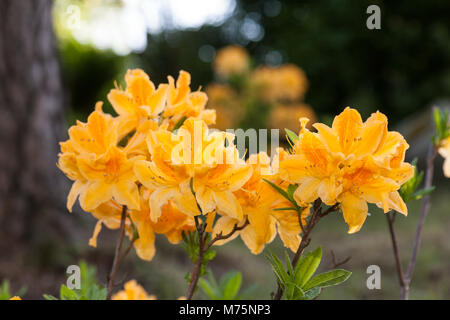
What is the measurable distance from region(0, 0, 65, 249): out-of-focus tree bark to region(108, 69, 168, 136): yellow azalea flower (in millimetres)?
1626

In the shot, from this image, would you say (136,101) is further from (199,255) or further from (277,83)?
(277,83)

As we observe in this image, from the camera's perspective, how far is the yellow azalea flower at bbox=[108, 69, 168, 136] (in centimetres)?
67

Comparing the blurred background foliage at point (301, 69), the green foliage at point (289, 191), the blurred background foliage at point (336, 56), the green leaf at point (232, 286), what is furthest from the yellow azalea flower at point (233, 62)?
the green foliage at point (289, 191)

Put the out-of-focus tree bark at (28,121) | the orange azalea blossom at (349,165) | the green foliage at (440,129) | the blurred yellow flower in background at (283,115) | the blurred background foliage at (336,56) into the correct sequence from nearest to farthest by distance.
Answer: the orange azalea blossom at (349,165) → the green foliage at (440,129) → the out-of-focus tree bark at (28,121) → the blurred yellow flower in background at (283,115) → the blurred background foliage at (336,56)

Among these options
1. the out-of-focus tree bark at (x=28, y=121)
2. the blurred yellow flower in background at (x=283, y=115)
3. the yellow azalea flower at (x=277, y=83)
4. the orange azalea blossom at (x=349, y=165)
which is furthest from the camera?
the blurred yellow flower in background at (x=283, y=115)

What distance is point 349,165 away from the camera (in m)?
0.53

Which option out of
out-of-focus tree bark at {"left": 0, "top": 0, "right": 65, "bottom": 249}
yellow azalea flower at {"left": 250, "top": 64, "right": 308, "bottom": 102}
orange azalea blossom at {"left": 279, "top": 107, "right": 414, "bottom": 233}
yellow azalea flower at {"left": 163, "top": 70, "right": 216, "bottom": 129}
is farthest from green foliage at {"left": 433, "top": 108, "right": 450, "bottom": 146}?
yellow azalea flower at {"left": 250, "top": 64, "right": 308, "bottom": 102}

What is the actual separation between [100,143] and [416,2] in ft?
18.2

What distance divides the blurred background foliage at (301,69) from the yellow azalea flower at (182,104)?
1553 millimetres

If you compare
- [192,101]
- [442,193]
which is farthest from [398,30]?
[192,101]

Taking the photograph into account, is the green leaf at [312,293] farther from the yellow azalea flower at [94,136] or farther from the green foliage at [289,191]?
the yellow azalea flower at [94,136]

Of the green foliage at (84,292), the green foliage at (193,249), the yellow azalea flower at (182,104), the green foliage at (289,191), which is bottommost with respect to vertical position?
the green foliage at (84,292)

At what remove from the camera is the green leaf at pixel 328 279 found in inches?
22.9
